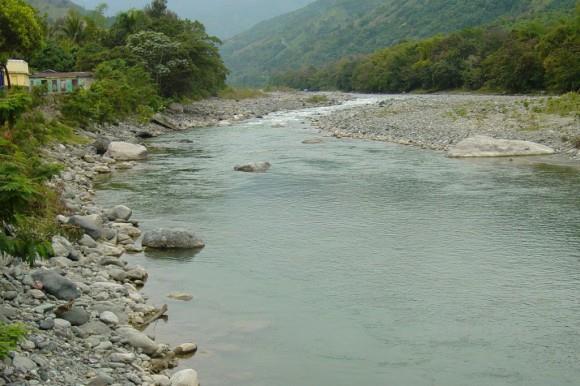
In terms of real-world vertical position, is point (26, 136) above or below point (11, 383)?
above

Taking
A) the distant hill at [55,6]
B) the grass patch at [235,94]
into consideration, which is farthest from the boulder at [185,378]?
the distant hill at [55,6]

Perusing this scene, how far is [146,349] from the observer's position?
9.07 metres

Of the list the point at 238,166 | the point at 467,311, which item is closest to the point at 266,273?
the point at 467,311

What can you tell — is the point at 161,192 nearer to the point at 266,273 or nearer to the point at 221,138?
the point at 266,273

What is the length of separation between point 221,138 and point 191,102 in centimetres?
2258

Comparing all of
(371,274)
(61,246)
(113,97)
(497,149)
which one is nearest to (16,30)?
(113,97)

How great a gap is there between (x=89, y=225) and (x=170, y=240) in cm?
181

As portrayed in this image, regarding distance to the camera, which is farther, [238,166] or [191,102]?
[191,102]

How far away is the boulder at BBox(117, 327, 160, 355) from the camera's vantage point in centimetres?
909

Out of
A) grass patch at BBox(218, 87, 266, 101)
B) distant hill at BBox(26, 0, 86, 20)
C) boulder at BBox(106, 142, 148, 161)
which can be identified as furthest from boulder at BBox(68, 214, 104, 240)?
distant hill at BBox(26, 0, 86, 20)

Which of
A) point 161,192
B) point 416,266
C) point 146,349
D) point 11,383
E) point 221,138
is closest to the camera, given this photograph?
point 11,383

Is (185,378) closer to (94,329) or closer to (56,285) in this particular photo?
(94,329)

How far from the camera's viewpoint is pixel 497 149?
1134 inches

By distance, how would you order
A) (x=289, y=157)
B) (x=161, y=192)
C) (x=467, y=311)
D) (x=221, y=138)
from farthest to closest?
(x=221, y=138), (x=289, y=157), (x=161, y=192), (x=467, y=311)
